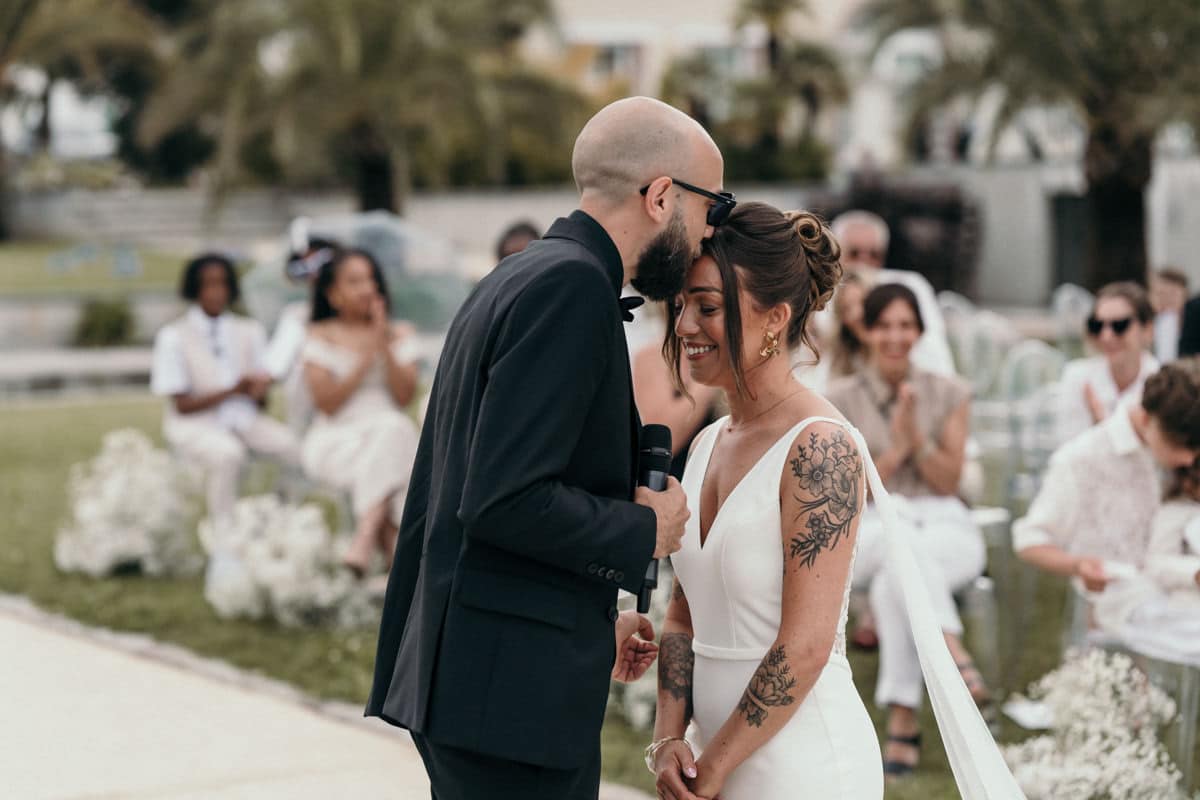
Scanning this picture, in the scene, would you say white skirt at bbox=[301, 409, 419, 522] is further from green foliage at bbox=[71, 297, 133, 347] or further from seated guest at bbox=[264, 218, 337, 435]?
green foliage at bbox=[71, 297, 133, 347]

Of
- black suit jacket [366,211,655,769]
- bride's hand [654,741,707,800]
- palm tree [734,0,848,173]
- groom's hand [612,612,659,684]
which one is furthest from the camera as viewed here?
palm tree [734,0,848,173]

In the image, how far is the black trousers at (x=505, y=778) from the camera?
2.72m

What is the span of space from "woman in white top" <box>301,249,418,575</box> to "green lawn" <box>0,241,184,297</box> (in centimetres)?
1714

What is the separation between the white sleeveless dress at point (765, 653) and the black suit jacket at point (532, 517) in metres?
0.30

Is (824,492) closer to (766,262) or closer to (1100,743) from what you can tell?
(766,262)

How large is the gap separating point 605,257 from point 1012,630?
475cm

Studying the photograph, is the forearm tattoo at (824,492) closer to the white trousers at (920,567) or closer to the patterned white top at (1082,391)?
the white trousers at (920,567)

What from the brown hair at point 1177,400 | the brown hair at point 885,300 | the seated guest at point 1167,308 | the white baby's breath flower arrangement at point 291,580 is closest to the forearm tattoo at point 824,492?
the brown hair at point 1177,400

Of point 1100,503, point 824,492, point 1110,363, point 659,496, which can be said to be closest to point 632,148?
point 659,496

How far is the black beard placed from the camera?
9.14 ft

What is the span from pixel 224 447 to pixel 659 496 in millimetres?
6108

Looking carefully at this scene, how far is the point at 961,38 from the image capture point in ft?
61.7

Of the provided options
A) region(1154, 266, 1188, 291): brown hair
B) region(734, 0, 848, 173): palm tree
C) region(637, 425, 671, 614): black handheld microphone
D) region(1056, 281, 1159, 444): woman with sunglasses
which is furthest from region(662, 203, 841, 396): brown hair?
region(734, 0, 848, 173): palm tree

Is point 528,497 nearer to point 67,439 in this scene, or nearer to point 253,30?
point 67,439
